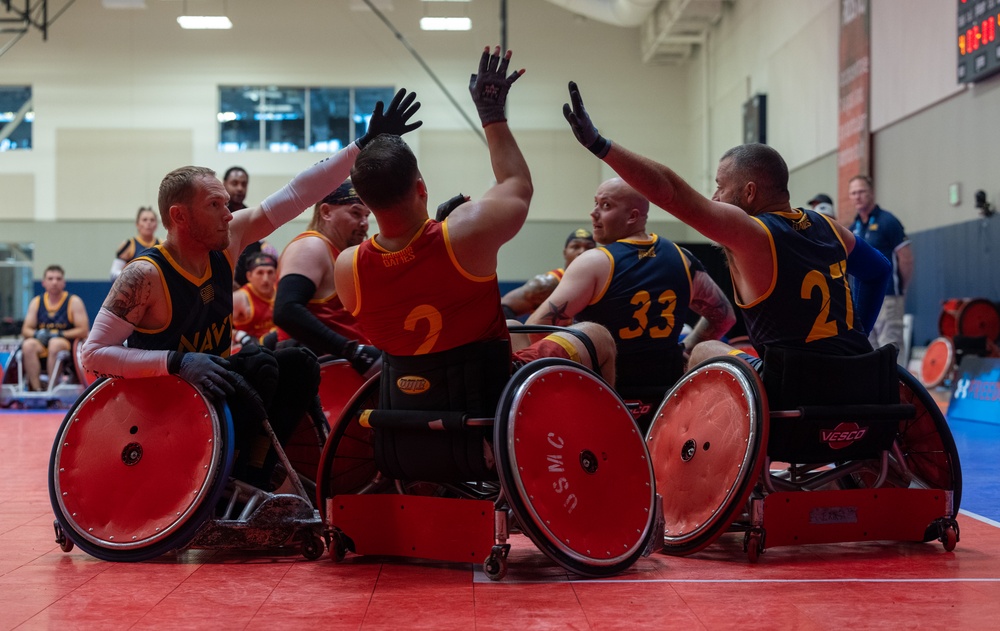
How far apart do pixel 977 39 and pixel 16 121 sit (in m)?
19.0

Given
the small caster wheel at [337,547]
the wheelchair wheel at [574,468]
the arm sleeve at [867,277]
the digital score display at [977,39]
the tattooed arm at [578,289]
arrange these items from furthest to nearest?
the digital score display at [977,39] → the tattooed arm at [578,289] → the arm sleeve at [867,277] → the small caster wheel at [337,547] → the wheelchair wheel at [574,468]

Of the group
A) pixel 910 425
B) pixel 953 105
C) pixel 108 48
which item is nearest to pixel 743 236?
pixel 910 425

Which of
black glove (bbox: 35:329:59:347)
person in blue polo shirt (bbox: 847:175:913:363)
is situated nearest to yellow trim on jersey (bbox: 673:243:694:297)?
person in blue polo shirt (bbox: 847:175:913:363)

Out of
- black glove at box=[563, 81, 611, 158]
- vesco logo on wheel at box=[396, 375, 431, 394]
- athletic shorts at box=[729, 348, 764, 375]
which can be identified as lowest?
vesco logo on wheel at box=[396, 375, 431, 394]

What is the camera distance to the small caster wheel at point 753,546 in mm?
3479

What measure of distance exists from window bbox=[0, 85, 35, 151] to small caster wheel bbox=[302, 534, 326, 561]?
21.4m

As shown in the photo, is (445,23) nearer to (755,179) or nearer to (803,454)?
(755,179)

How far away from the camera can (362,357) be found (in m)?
4.66

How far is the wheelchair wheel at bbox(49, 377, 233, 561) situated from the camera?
350 centimetres

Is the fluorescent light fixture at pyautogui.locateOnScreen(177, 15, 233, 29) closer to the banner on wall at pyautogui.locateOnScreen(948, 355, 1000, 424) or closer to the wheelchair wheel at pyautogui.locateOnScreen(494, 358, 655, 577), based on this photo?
the banner on wall at pyautogui.locateOnScreen(948, 355, 1000, 424)

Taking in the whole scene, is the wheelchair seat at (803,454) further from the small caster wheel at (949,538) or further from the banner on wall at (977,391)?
the banner on wall at (977,391)

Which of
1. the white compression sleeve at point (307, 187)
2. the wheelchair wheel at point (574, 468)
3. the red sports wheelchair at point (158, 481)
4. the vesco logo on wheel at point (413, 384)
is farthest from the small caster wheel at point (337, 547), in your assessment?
the white compression sleeve at point (307, 187)

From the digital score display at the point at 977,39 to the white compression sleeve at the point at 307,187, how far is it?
26.0ft

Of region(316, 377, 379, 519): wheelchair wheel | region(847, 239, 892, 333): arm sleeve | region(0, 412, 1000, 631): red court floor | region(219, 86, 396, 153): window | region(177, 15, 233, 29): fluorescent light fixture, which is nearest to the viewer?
region(0, 412, 1000, 631): red court floor
